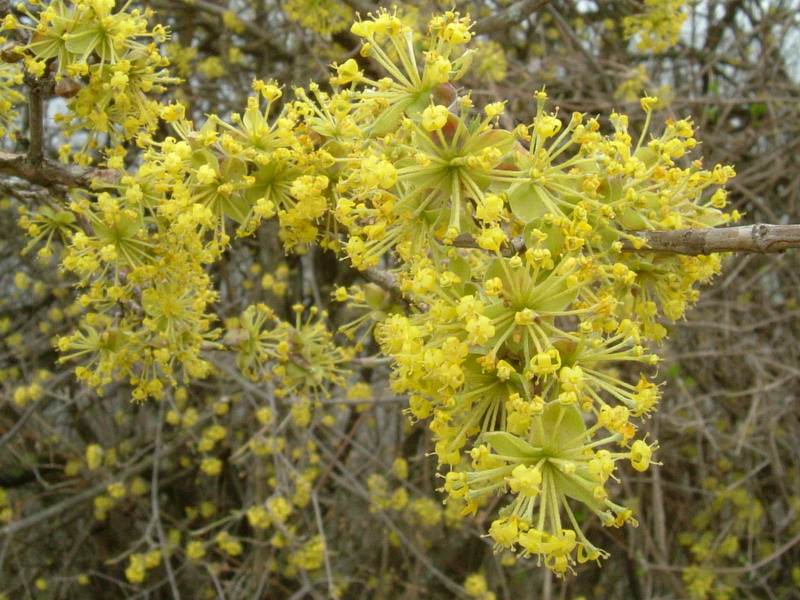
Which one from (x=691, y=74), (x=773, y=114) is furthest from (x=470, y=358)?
(x=691, y=74)

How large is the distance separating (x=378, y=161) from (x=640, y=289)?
0.61 meters

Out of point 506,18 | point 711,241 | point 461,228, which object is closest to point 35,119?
point 461,228

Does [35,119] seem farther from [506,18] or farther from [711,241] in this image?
[506,18]

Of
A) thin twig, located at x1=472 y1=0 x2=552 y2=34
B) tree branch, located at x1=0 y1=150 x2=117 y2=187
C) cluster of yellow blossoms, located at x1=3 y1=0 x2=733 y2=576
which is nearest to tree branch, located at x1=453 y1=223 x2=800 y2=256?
cluster of yellow blossoms, located at x1=3 y1=0 x2=733 y2=576

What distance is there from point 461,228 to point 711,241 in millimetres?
414

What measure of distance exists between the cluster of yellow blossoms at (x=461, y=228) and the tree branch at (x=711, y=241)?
0.01 m

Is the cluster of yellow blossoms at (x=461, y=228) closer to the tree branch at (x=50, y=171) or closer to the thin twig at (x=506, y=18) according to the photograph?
the tree branch at (x=50, y=171)

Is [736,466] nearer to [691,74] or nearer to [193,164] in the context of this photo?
[691,74]

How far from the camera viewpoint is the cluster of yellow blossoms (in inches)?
43.1

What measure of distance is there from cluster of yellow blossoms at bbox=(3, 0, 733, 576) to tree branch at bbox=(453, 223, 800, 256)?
1 cm

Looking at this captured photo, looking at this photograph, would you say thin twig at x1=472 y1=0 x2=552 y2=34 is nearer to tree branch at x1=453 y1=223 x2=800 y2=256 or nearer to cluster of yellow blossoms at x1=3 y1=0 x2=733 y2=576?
cluster of yellow blossoms at x1=3 y1=0 x2=733 y2=576

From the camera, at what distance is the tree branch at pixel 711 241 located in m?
1.10

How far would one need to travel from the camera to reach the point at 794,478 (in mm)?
4484

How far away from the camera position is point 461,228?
124cm
